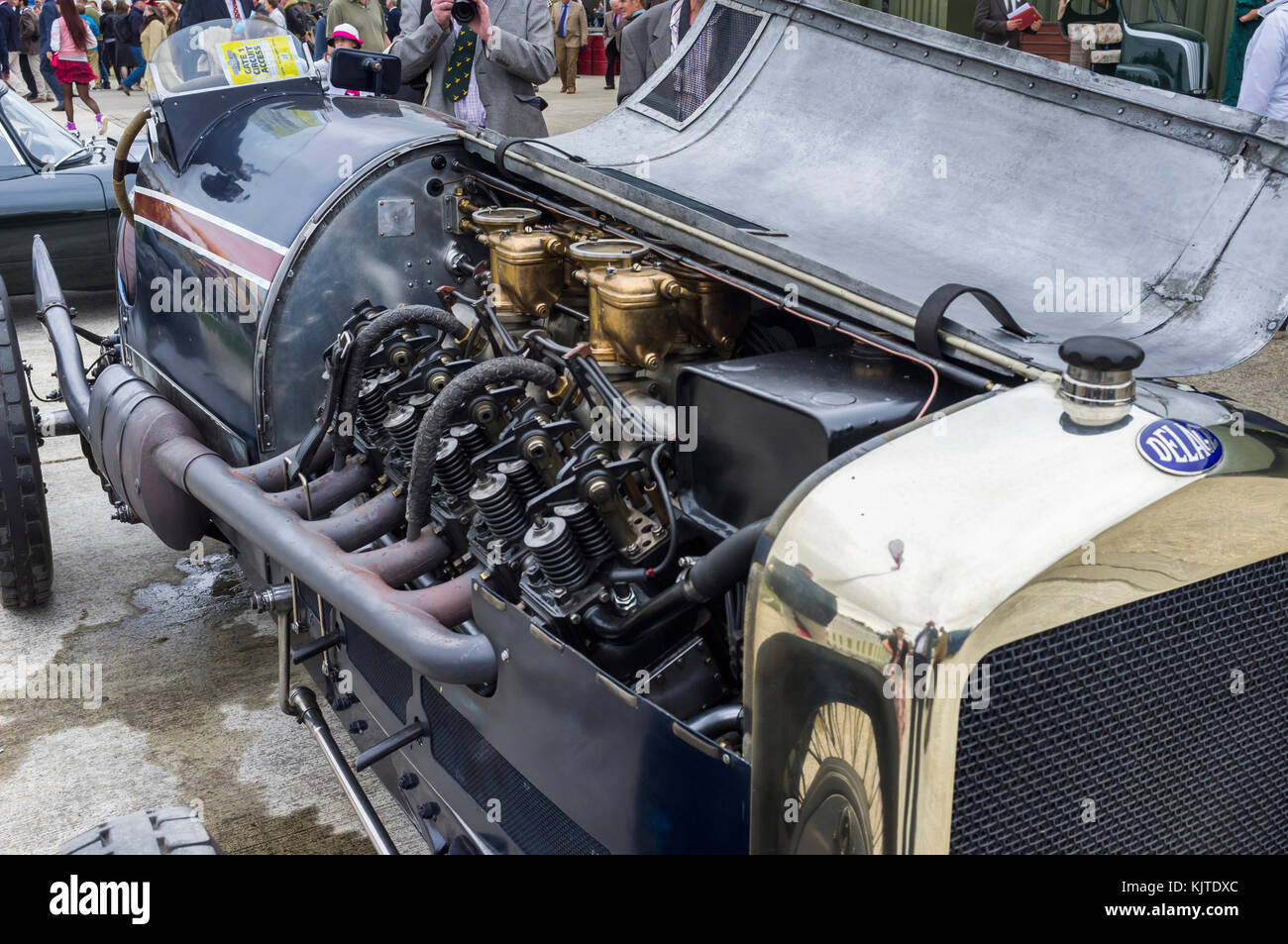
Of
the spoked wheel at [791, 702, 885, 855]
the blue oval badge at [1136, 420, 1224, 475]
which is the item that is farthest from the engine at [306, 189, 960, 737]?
the blue oval badge at [1136, 420, 1224, 475]

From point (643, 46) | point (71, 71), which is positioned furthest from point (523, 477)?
point (71, 71)

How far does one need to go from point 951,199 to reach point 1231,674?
136 cm

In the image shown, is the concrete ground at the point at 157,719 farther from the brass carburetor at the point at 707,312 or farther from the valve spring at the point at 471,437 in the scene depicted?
the brass carburetor at the point at 707,312

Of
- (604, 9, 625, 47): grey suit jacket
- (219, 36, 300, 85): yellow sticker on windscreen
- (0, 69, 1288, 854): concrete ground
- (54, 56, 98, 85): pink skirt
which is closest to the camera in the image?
(0, 69, 1288, 854): concrete ground

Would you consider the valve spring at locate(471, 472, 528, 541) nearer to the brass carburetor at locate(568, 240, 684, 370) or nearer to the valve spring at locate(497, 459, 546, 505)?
the valve spring at locate(497, 459, 546, 505)

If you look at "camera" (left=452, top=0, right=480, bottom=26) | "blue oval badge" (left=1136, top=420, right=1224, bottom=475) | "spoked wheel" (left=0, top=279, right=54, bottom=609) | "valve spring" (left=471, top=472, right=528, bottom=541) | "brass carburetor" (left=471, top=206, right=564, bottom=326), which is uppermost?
"camera" (left=452, top=0, right=480, bottom=26)

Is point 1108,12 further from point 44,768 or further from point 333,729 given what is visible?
point 44,768

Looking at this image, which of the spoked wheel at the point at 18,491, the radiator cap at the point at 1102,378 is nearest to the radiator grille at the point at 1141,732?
the radiator cap at the point at 1102,378

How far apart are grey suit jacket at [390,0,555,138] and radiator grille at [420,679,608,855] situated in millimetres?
3255

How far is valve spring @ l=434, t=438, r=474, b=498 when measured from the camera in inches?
105

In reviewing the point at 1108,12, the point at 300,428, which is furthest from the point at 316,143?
the point at 1108,12

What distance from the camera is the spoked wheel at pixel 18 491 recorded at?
3953mm

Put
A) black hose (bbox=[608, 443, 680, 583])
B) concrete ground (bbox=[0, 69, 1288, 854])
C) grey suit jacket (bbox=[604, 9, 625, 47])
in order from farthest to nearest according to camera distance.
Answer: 1. grey suit jacket (bbox=[604, 9, 625, 47])
2. concrete ground (bbox=[0, 69, 1288, 854])
3. black hose (bbox=[608, 443, 680, 583])

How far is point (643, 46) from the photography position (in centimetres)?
729
